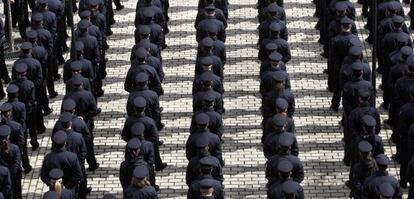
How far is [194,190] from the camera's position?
2055 cm

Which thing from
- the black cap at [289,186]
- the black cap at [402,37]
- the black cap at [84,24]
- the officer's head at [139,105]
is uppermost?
the black cap at [84,24]

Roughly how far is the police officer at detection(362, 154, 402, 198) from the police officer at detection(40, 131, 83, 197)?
199 inches

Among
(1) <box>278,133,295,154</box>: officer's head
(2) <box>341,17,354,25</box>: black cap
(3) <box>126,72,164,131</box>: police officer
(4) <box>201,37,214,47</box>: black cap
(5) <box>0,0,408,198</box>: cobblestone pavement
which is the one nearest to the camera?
(1) <box>278,133,295,154</box>: officer's head

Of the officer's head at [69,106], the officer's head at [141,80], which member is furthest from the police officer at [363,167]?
the officer's head at [69,106]

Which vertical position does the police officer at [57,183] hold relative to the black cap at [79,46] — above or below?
below

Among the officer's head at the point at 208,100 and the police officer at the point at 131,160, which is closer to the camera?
the police officer at the point at 131,160

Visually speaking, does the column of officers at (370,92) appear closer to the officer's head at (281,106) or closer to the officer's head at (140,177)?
the officer's head at (281,106)

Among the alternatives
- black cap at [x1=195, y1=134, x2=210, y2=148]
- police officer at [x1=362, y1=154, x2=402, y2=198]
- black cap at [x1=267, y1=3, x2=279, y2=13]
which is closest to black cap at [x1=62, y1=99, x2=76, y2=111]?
black cap at [x1=195, y1=134, x2=210, y2=148]

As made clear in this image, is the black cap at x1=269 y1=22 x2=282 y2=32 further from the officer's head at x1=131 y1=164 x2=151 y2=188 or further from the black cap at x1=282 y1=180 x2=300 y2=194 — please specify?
the officer's head at x1=131 y1=164 x2=151 y2=188

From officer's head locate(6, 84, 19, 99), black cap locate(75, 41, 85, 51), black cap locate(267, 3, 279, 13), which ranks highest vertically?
black cap locate(267, 3, 279, 13)

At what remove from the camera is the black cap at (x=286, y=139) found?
21430 mm

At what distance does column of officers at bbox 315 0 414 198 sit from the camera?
2116 centimetres

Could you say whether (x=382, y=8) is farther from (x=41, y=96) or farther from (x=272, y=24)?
(x=41, y=96)

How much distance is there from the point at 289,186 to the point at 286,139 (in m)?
1.63
